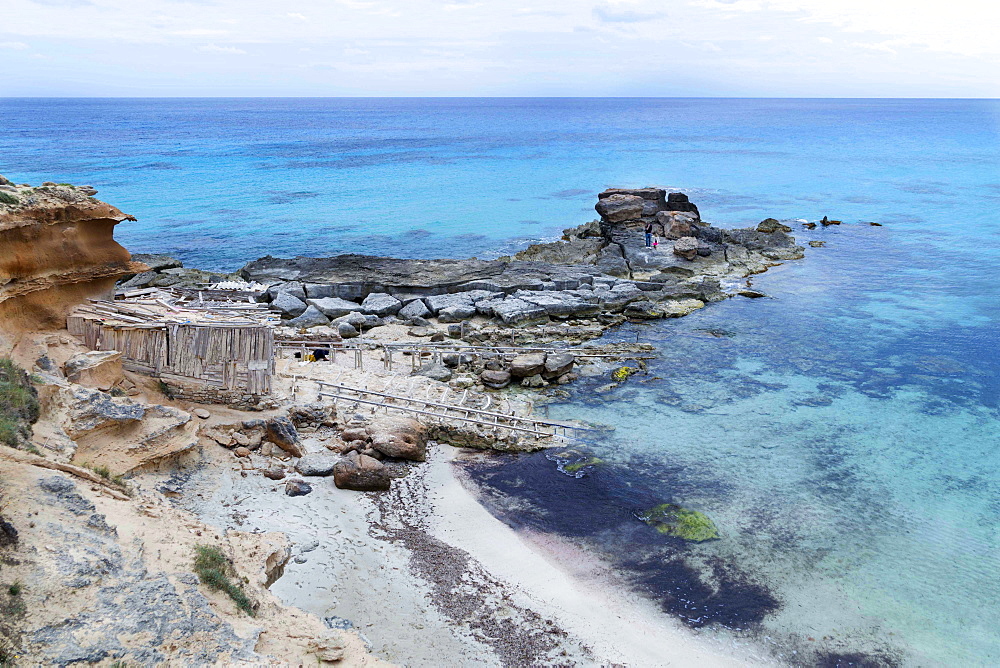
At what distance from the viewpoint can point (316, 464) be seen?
639 inches

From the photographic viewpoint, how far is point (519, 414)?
2019cm

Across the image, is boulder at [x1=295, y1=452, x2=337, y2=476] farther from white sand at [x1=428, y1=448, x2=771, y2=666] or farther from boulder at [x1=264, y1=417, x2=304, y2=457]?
white sand at [x1=428, y1=448, x2=771, y2=666]

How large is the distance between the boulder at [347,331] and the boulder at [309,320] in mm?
1130

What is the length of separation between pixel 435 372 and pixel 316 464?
6673 millimetres

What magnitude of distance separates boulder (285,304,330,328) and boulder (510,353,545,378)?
857 cm

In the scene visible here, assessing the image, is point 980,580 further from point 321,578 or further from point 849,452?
point 321,578

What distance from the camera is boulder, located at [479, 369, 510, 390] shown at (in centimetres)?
2184

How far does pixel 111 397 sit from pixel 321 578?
223 inches

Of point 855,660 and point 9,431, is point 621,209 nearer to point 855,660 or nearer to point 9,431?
point 855,660

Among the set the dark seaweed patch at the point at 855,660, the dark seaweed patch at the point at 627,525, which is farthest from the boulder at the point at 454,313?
the dark seaweed patch at the point at 855,660

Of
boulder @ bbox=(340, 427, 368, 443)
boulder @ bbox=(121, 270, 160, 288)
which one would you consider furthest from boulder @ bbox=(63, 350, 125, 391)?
boulder @ bbox=(121, 270, 160, 288)

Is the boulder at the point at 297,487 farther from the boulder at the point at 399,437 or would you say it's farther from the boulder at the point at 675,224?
the boulder at the point at 675,224

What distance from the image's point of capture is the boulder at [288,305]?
91.3 ft

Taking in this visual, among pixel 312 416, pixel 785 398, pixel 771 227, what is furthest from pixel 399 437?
pixel 771 227
